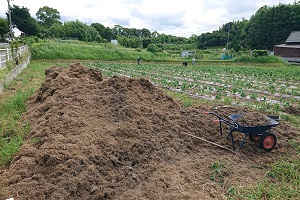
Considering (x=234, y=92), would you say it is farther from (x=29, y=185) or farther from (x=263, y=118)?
(x=29, y=185)

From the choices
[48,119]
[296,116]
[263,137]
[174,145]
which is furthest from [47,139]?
[296,116]

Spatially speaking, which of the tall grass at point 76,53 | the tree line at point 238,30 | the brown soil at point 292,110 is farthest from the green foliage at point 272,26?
the brown soil at point 292,110

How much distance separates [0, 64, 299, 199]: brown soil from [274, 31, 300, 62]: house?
37.5 meters

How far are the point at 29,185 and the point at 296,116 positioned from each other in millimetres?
8383

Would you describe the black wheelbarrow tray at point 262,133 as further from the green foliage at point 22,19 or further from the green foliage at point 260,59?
the green foliage at point 22,19

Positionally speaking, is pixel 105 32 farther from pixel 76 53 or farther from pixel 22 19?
pixel 76 53

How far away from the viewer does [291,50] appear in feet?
121

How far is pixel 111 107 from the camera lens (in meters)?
5.96

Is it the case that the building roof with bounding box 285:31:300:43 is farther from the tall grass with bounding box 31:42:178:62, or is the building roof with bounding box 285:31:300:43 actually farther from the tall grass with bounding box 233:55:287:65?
the tall grass with bounding box 31:42:178:62

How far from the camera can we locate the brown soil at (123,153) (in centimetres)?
330

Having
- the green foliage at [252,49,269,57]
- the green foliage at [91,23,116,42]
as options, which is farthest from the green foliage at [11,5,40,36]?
the green foliage at [252,49,269,57]

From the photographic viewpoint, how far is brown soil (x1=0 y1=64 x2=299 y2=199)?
3.30 m

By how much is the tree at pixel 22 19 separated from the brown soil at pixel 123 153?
175ft

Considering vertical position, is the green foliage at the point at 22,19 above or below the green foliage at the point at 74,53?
above
